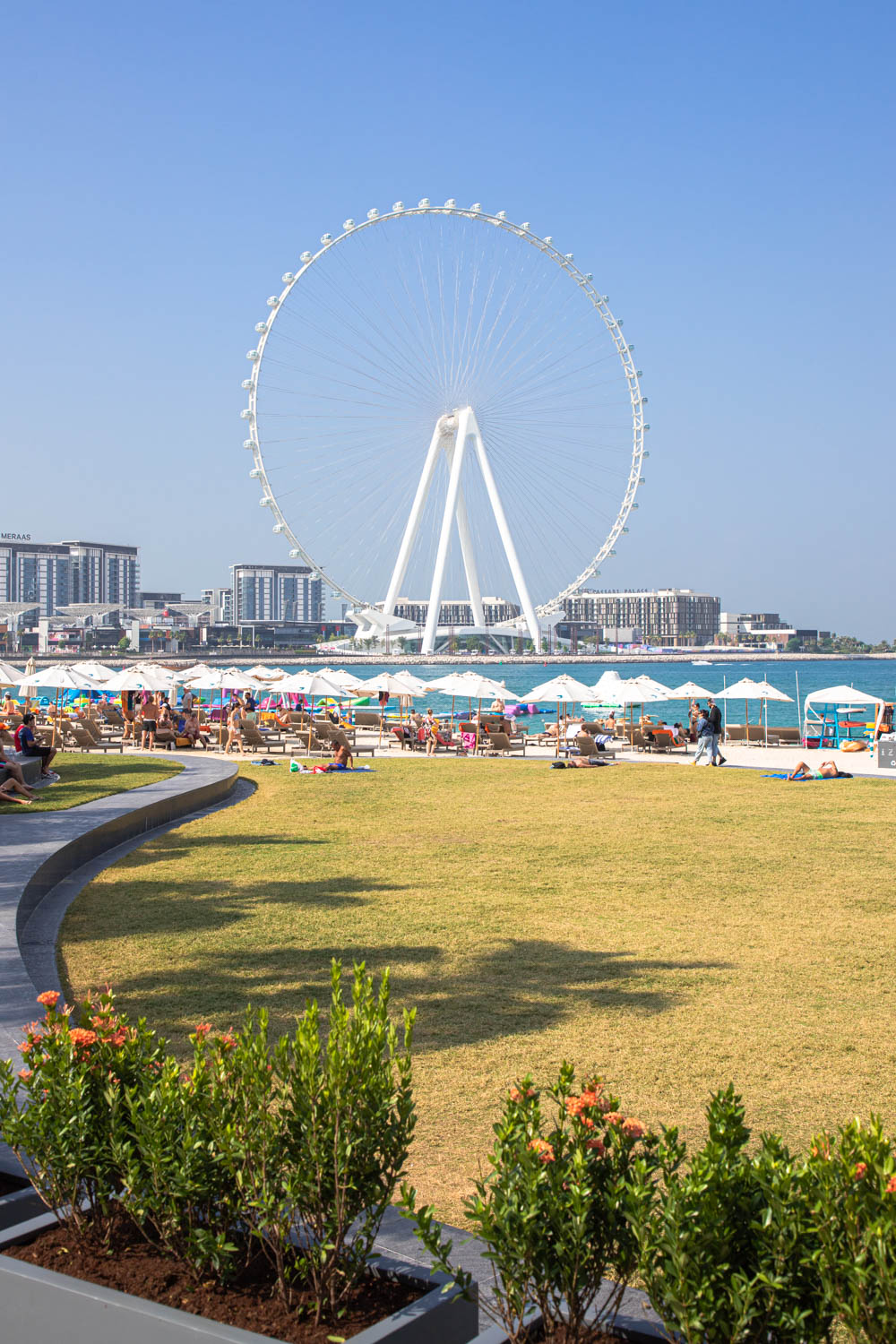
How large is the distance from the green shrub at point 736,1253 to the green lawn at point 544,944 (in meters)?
1.66

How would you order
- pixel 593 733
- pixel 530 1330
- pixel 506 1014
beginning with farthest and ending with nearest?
pixel 593 733, pixel 506 1014, pixel 530 1330

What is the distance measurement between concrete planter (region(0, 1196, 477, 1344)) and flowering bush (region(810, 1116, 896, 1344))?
0.83 meters

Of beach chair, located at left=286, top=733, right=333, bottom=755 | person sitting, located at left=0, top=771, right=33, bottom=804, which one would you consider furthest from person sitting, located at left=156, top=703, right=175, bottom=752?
person sitting, located at left=0, top=771, right=33, bottom=804

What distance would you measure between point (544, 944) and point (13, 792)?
28.4ft

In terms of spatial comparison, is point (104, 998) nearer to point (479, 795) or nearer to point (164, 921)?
point (164, 921)

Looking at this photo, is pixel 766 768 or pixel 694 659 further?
pixel 694 659

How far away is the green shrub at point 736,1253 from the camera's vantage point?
228 cm

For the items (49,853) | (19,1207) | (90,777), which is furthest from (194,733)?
(19,1207)

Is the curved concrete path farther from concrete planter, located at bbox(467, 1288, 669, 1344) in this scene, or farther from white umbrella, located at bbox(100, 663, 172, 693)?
white umbrella, located at bbox(100, 663, 172, 693)

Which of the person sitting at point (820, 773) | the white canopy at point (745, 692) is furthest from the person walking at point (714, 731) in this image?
the white canopy at point (745, 692)

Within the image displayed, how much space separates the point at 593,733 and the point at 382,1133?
85.9 feet

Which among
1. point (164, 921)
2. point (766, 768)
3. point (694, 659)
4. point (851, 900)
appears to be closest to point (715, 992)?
point (851, 900)

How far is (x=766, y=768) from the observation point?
879 inches

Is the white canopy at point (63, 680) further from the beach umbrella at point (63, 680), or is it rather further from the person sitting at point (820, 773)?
the person sitting at point (820, 773)
